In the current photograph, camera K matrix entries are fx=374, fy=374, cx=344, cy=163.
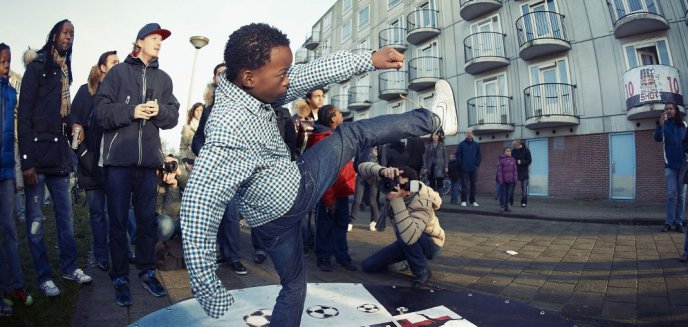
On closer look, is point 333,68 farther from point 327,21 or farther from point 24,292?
point 327,21

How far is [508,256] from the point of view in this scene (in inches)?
176

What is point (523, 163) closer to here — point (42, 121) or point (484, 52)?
point (484, 52)

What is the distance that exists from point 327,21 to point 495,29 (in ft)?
62.7

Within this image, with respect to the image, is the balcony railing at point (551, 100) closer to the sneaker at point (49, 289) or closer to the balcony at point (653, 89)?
the balcony at point (653, 89)

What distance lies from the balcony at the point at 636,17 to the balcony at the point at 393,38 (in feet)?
36.2

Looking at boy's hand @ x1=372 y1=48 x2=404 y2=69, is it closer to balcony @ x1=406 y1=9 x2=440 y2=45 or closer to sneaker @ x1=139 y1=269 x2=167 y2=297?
sneaker @ x1=139 y1=269 x2=167 y2=297

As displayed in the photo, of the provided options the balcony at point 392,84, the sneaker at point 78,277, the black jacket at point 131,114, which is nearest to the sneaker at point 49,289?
the sneaker at point 78,277

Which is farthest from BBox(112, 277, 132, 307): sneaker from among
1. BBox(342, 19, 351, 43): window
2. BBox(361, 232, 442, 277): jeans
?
BBox(342, 19, 351, 43): window

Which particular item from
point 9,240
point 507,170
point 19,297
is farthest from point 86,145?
point 507,170

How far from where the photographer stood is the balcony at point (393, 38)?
22.9 m

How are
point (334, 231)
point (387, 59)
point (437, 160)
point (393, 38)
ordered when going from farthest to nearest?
point (393, 38), point (437, 160), point (334, 231), point (387, 59)

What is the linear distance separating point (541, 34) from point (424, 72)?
21.2 ft

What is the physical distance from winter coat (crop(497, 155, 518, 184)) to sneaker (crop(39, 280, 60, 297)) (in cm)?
948

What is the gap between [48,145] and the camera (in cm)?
292
